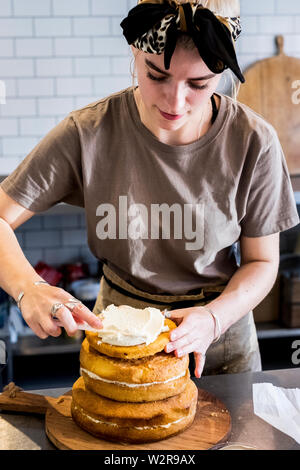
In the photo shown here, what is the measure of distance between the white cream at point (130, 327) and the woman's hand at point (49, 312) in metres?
0.03

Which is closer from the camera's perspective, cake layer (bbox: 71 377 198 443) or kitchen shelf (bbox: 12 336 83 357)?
cake layer (bbox: 71 377 198 443)

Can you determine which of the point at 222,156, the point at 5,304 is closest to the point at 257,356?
the point at 222,156

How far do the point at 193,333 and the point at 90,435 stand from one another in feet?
1.07

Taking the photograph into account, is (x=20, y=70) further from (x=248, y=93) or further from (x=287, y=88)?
(x=287, y=88)

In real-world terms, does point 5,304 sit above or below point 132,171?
below

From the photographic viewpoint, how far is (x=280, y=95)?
3.65 meters

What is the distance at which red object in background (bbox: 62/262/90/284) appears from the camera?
350 centimetres

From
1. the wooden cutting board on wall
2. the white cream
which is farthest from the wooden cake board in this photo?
the wooden cutting board on wall

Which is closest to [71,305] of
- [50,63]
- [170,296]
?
[170,296]

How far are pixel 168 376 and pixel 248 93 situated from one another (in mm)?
2687

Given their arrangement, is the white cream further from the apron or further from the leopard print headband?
the leopard print headband

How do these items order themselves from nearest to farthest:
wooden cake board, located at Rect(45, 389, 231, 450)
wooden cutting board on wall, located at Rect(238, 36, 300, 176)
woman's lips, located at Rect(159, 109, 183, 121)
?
1. wooden cake board, located at Rect(45, 389, 231, 450)
2. woman's lips, located at Rect(159, 109, 183, 121)
3. wooden cutting board on wall, located at Rect(238, 36, 300, 176)

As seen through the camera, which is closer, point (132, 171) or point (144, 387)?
point (144, 387)

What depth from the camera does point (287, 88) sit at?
3646mm
